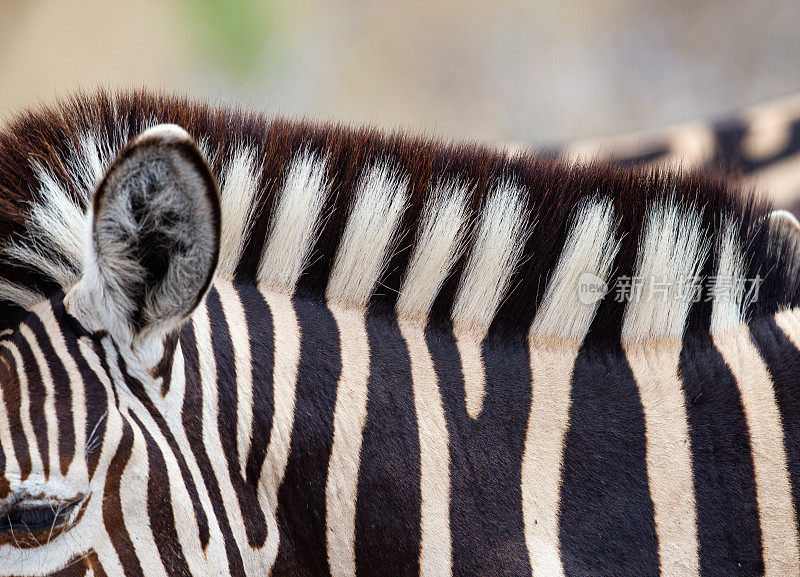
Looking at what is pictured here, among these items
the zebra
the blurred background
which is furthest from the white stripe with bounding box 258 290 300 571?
the blurred background

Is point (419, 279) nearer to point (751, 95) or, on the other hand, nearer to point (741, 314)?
point (741, 314)

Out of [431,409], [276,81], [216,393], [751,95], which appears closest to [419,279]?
[431,409]

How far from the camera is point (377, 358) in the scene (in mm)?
1996

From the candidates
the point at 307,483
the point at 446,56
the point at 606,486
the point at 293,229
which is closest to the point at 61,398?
the point at 307,483

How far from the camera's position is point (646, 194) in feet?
7.34

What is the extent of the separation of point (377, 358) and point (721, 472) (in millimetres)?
1087

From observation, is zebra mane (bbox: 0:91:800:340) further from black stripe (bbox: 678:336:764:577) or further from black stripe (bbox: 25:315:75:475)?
black stripe (bbox: 25:315:75:475)

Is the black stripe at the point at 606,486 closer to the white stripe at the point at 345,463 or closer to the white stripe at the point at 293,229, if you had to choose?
the white stripe at the point at 345,463

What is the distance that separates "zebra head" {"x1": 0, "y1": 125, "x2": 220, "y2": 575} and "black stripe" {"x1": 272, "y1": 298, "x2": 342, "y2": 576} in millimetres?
236

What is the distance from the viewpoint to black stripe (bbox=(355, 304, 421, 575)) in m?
1.87

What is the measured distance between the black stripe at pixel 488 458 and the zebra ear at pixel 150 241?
2.58ft

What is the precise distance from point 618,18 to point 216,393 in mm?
13996

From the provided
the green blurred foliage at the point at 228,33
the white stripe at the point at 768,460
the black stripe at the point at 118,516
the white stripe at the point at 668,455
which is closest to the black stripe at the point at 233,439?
the black stripe at the point at 118,516

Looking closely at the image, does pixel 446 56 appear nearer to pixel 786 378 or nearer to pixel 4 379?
pixel 786 378
